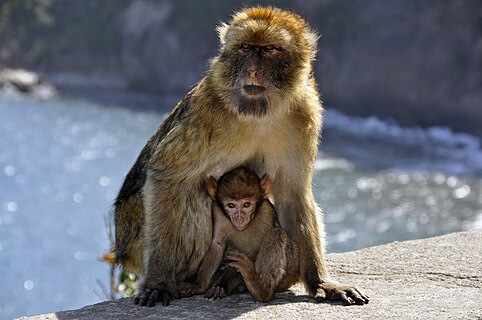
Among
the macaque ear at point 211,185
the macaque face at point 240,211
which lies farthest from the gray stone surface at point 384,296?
the macaque ear at point 211,185

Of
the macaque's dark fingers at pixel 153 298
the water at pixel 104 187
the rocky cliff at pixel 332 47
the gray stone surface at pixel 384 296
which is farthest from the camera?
the rocky cliff at pixel 332 47

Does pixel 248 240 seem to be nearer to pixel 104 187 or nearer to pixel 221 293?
pixel 221 293

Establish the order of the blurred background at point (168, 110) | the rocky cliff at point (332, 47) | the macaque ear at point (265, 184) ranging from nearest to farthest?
1. the macaque ear at point (265, 184)
2. the blurred background at point (168, 110)
3. the rocky cliff at point (332, 47)

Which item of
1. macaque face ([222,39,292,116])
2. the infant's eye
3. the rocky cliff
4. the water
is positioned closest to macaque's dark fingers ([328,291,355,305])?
macaque face ([222,39,292,116])

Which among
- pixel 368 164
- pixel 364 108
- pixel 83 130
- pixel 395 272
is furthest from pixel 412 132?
pixel 395 272

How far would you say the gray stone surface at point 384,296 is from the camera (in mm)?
3777

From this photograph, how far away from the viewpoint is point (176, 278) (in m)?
4.05

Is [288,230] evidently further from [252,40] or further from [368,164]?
[368,164]

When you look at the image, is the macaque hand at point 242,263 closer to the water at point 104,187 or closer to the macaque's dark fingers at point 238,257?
the macaque's dark fingers at point 238,257

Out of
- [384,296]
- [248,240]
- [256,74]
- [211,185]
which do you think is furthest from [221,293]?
[256,74]

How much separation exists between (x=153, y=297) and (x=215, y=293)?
0.26 metres

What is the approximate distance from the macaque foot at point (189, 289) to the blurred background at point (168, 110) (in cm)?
428

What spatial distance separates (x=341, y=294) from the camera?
157 inches

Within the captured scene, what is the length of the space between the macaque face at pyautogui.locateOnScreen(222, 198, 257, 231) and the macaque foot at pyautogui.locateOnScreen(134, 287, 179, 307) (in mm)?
398
